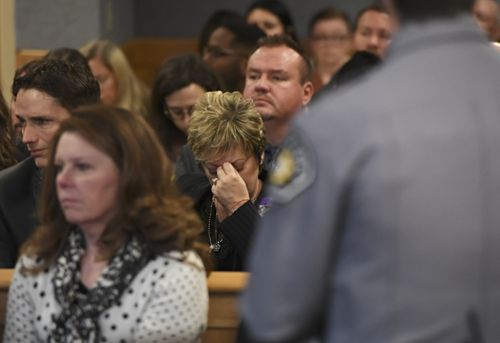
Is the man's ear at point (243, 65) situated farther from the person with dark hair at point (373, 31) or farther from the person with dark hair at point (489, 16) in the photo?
the person with dark hair at point (373, 31)

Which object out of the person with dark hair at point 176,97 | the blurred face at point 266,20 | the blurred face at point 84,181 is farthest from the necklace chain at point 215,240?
the blurred face at point 266,20

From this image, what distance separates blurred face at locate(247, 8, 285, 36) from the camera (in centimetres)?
774

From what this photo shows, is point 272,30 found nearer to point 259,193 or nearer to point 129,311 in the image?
point 259,193

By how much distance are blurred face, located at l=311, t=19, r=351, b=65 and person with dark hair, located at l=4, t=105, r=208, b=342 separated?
Result: 5.72 metres

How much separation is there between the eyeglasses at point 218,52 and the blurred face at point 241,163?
2.45 metres

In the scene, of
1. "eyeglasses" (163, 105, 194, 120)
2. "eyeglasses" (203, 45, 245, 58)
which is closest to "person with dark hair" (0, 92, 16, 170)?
"eyeglasses" (163, 105, 194, 120)

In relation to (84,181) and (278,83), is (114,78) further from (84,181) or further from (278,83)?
(84,181)

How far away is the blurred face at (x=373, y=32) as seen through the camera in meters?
7.55

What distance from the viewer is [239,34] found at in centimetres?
652

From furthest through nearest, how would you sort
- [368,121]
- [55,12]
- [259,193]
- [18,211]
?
[55,12] < [259,193] < [18,211] < [368,121]

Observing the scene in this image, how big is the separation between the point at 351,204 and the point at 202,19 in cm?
919

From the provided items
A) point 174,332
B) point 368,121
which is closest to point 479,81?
point 368,121

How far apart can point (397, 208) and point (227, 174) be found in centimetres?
181

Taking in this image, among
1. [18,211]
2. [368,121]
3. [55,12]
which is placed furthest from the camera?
[55,12]
